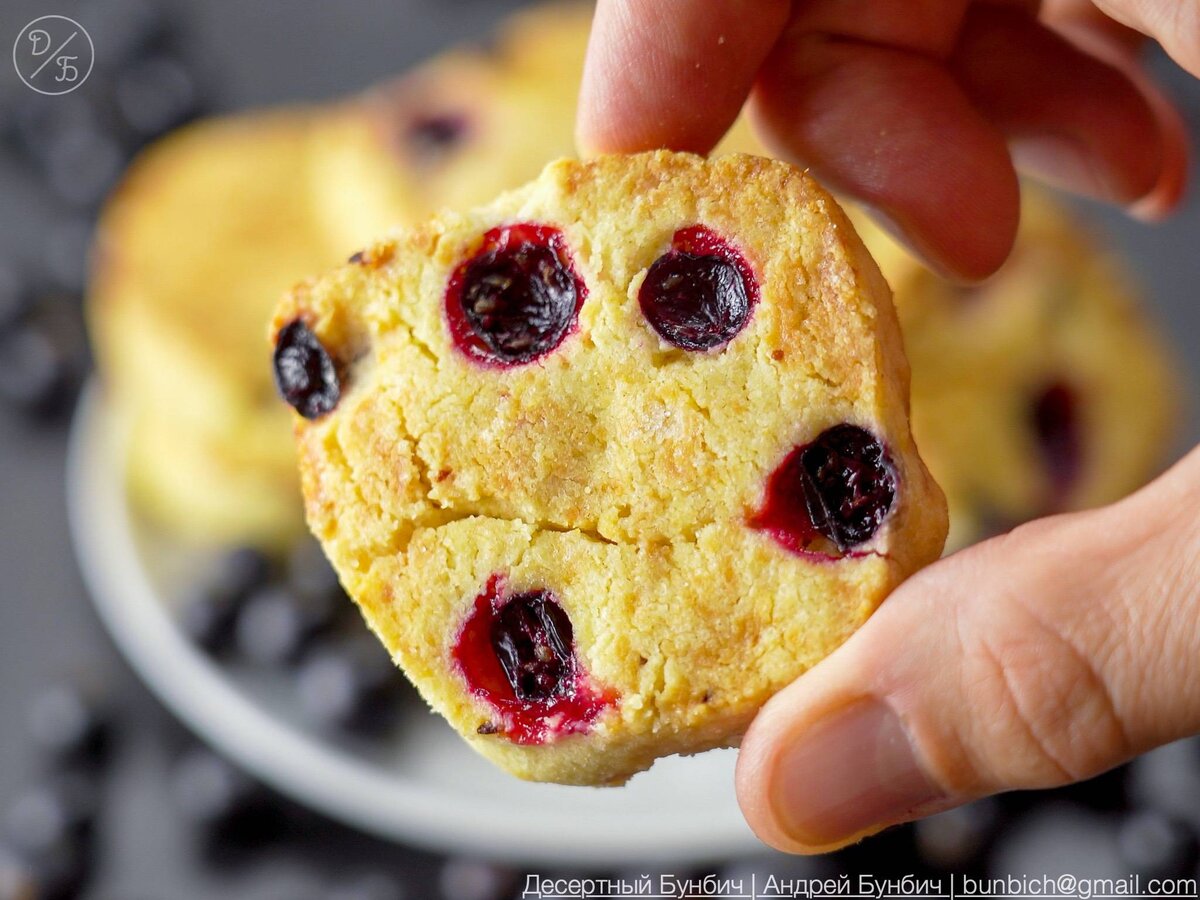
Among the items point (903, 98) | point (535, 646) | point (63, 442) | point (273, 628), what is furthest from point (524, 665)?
point (63, 442)

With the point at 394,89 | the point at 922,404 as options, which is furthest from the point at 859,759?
the point at 394,89

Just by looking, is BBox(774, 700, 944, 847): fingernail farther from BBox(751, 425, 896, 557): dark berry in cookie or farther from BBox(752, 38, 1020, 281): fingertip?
BBox(752, 38, 1020, 281): fingertip

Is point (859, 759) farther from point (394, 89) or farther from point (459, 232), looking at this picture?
point (394, 89)

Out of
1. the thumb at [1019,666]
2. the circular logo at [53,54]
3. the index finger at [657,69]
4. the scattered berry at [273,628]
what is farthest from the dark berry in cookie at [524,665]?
the circular logo at [53,54]

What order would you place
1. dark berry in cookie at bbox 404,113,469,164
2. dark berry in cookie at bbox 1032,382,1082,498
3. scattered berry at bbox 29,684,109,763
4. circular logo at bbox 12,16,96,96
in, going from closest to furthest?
dark berry in cookie at bbox 1032,382,1082,498
dark berry in cookie at bbox 404,113,469,164
scattered berry at bbox 29,684,109,763
circular logo at bbox 12,16,96,96

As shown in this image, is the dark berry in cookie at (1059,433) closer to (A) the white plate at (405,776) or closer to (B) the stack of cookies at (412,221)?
(B) the stack of cookies at (412,221)

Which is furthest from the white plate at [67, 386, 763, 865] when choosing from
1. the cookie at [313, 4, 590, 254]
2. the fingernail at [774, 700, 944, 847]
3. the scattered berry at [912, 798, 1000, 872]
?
the fingernail at [774, 700, 944, 847]

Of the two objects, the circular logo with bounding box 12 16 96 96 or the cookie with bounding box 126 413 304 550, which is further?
the circular logo with bounding box 12 16 96 96
